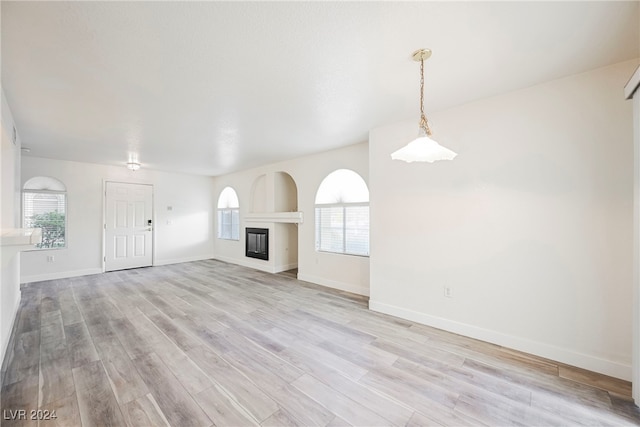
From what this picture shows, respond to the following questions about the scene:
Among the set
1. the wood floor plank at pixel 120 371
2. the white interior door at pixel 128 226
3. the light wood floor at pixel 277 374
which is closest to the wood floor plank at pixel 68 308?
the light wood floor at pixel 277 374

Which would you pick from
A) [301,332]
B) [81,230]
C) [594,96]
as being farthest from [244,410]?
[81,230]

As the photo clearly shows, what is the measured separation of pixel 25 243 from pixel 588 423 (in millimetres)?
3697

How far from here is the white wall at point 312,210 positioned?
4.30 m

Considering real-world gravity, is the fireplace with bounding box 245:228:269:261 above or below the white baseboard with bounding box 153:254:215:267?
above

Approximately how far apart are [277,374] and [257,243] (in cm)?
444

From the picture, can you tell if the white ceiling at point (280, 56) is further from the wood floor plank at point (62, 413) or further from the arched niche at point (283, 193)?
the arched niche at point (283, 193)

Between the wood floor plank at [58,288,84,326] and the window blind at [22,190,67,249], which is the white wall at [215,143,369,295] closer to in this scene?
the wood floor plank at [58,288,84,326]

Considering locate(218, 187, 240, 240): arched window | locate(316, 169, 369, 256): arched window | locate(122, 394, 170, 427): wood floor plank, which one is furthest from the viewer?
locate(218, 187, 240, 240): arched window

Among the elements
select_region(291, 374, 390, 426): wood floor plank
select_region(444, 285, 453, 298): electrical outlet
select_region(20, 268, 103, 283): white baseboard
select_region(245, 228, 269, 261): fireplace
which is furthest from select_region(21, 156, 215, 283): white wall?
select_region(444, 285, 453, 298): electrical outlet

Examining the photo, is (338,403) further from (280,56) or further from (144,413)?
(280,56)

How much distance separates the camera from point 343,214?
464 centimetres

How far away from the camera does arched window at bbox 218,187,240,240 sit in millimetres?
7109

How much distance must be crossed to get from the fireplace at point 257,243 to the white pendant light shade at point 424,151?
A: 475 cm

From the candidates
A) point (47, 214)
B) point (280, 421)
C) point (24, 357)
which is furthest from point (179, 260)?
point (280, 421)
